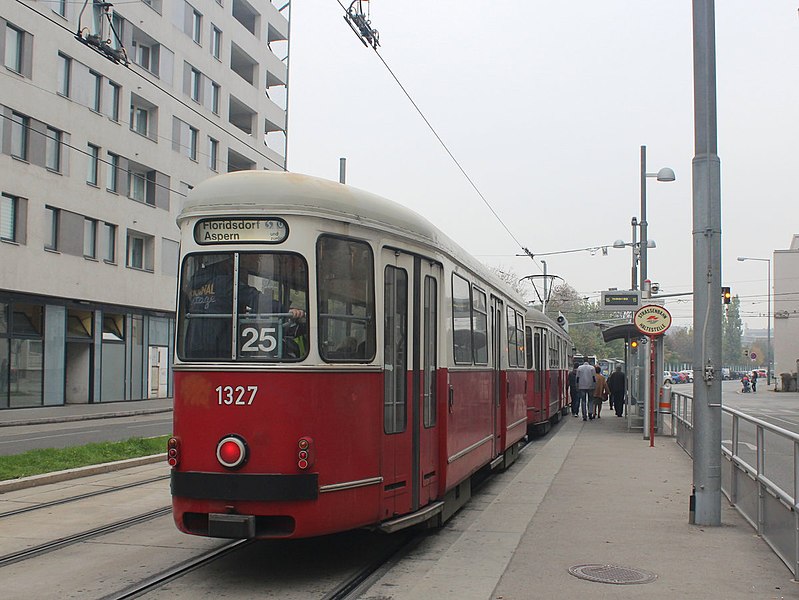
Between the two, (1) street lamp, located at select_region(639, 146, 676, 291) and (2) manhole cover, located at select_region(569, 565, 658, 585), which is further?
(1) street lamp, located at select_region(639, 146, 676, 291)

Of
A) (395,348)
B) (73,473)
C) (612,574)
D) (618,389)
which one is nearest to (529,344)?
(73,473)

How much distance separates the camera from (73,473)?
12977mm

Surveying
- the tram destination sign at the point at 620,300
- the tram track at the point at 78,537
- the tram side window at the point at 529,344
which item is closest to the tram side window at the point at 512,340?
the tram side window at the point at 529,344

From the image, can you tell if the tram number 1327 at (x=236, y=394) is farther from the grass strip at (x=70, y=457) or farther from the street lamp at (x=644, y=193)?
the street lamp at (x=644, y=193)

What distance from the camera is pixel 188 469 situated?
688 centimetres

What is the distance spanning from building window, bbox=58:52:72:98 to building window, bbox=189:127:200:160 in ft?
29.7

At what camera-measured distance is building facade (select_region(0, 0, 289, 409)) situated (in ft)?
96.5

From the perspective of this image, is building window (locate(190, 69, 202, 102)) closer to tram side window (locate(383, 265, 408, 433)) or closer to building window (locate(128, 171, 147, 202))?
building window (locate(128, 171, 147, 202))

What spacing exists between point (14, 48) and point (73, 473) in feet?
68.0

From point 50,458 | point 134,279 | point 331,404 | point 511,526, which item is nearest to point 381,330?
point 331,404

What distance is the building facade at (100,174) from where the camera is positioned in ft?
96.5

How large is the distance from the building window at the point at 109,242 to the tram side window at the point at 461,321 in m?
26.4

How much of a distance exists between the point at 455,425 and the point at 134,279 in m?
29.1

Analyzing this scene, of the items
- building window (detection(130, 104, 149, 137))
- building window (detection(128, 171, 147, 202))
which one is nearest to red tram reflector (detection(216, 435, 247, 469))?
building window (detection(128, 171, 147, 202))
